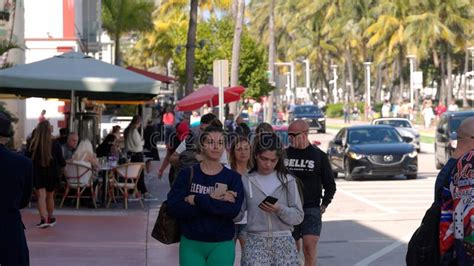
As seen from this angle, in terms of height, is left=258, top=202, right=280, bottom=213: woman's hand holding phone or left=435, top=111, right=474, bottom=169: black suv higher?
left=435, top=111, right=474, bottom=169: black suv

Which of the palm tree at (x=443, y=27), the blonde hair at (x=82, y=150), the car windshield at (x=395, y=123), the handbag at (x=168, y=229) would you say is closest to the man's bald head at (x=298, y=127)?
the handbag at (x=168, y=229)

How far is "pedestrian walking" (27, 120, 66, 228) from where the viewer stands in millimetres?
15875

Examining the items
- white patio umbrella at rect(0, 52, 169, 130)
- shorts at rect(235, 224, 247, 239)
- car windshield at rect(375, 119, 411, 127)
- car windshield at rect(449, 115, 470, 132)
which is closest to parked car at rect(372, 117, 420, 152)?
car windshield at rect(375, 119, 411, 127)

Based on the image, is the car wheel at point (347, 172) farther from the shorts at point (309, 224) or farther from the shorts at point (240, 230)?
the shorts at point (240, 230)

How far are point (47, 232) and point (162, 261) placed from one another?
307 centimetres

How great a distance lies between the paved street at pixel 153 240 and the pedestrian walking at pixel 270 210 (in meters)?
5.48

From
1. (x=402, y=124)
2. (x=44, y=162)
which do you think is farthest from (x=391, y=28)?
(x=44, y=162)

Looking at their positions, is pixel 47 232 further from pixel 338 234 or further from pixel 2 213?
pixel 2 213

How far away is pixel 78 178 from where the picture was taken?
743 inches

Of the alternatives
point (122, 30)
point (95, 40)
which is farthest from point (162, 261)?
point (122, 30)

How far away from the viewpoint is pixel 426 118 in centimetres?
6394

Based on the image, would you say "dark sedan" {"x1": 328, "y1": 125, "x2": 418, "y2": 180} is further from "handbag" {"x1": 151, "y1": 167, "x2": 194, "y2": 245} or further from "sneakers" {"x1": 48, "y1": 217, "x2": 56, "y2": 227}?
"handbag" {"x1": 151, "y1": 167, "x2": 194, "y2": 245}

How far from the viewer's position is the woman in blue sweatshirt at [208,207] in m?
7.87

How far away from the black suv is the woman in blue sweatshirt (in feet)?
69.4
